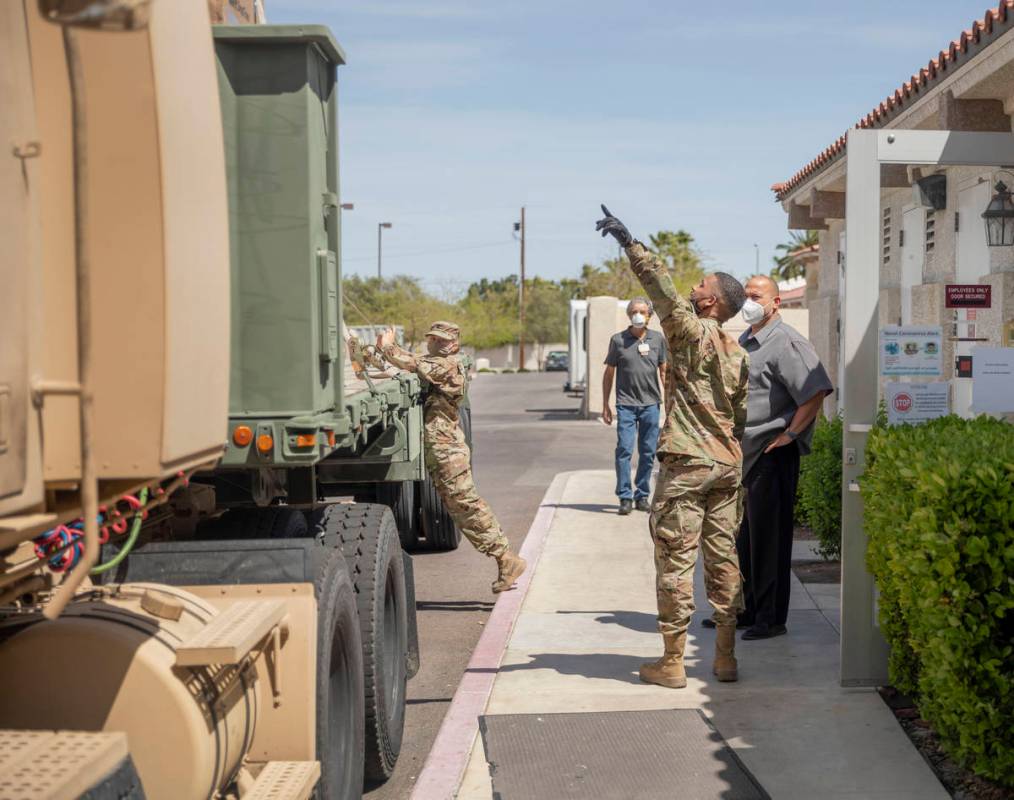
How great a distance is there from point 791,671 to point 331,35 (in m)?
4.05

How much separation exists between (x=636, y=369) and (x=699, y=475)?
6.24 metres

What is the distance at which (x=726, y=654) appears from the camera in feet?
21.8

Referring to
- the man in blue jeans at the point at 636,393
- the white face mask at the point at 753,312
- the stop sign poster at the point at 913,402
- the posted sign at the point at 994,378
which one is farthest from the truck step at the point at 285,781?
the man in blue jeans at the point at 636,393

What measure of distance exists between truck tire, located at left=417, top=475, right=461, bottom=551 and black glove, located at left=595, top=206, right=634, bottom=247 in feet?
16.1

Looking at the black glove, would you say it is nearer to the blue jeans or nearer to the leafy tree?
the blue jeans

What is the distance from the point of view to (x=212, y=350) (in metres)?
3.09

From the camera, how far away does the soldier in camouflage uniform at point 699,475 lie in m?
6.41

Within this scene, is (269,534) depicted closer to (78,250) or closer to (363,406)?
(363,406)

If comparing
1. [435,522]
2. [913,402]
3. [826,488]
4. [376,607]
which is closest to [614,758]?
[376,607]

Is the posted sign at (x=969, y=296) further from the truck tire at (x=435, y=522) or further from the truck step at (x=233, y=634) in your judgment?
the truck tire at (x=435, y=522)

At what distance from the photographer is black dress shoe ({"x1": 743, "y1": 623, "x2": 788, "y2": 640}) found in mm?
7570

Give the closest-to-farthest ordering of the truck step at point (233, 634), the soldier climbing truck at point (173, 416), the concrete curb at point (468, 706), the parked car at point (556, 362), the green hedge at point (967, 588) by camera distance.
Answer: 1. the soldier climbing truck at point (173, 416)
2. the truck step at point (233, 634)
3. the green hedge at point (967, 588)
4. the concrete curb at point (468, 706)
5. the parked car at point (556, 362)

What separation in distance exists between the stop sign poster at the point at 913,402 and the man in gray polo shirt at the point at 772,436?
1.01 metres

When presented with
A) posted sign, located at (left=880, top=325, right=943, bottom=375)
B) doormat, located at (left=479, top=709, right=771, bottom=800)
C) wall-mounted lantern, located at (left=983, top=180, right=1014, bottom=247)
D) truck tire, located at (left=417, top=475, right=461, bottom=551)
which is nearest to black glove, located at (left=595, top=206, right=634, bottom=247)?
posted sign, located at (left=880, top=325, right=943, bottom=375)
